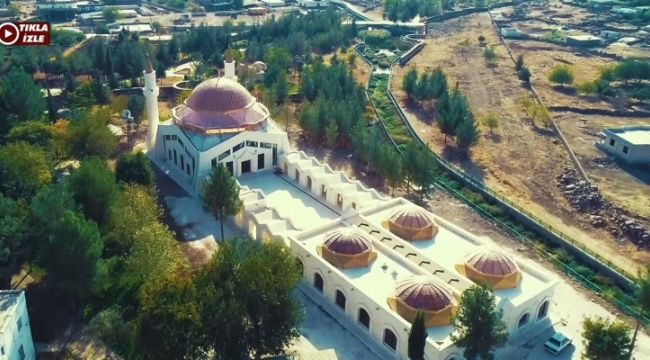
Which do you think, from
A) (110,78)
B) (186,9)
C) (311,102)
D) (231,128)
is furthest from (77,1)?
(231,128)

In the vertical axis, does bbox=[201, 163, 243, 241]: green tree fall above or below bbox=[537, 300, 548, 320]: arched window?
above

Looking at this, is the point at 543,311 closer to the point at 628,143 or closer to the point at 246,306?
the point at 246,306

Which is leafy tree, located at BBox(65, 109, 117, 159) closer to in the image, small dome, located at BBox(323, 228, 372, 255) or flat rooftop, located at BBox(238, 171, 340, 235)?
flat rooftop, located at BBox(238, 171, 340, 235)

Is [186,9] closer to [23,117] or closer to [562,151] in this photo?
[23,117]

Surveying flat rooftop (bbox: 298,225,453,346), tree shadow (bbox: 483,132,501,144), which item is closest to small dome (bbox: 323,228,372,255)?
flat rooftop (bbox: 298,225,453,346)

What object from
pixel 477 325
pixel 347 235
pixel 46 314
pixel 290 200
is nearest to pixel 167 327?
pixel 46 314

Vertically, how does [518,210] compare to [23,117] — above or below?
below

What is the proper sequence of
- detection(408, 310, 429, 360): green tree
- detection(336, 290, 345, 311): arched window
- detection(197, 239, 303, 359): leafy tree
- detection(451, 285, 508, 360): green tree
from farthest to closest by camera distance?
detection(336, 290, 345, 311): arched window, detection(451, 285, 508, 360): green tree, detection(197, 239, 303, 359): leafy tree, detection(408, 310, 429, 360): green tree

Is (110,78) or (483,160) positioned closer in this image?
(483,160)
